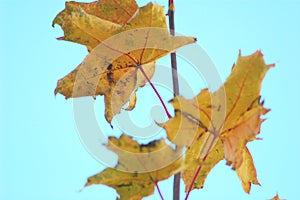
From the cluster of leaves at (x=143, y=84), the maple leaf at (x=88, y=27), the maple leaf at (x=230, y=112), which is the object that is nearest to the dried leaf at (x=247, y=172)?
the cluster of leaves at (x=143, y=84)

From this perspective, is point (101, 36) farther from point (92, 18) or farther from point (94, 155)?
point (94, 155)

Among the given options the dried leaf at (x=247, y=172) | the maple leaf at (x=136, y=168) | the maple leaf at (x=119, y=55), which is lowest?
the maple leaf at (x=136, y=168)

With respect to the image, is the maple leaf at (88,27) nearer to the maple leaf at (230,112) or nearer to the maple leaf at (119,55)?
the maple leaf at (119,55)

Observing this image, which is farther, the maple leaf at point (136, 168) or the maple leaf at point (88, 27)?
the maple leaf at point (88, 27)

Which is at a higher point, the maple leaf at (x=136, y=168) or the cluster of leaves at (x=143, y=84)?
the cluster of leaves at (x=143, y=84)

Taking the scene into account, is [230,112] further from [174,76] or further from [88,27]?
[88,27]

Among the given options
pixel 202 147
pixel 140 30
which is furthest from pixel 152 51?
pixel 202 147

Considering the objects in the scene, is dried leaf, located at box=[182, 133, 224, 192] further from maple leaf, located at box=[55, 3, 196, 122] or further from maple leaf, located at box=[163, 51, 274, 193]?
maple leaf, located at box=[55, 3, 196, 122]
